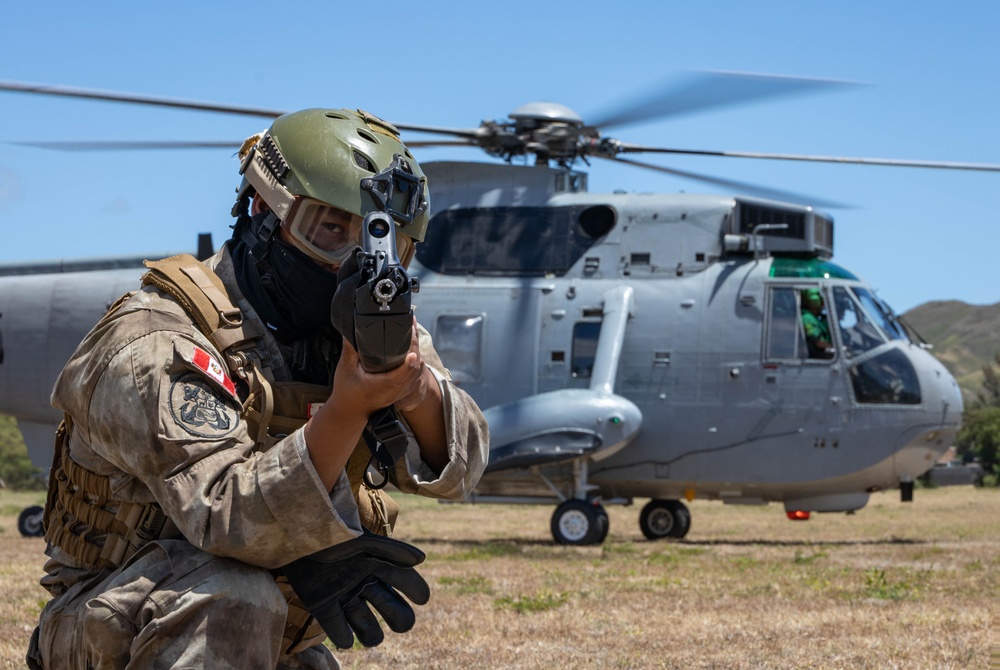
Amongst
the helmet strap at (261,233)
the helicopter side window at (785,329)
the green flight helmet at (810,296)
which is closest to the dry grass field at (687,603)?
the helicopter side window at (785,329)

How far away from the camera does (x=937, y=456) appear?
1323cm

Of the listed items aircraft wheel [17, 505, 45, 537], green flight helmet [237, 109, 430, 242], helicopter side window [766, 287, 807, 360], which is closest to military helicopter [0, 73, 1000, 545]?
helicopter side window [766, 287, 807, 360]

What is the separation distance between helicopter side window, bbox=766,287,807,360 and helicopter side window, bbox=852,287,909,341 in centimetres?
74

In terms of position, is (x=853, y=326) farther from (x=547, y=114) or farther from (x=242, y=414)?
(x=242, y=414)

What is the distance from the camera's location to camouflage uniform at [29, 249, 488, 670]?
100 inches

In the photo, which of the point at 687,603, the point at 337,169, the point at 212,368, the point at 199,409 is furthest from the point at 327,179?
the point at 687,603

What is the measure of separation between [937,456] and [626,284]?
3.85 meters

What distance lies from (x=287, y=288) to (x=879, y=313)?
1085 cm

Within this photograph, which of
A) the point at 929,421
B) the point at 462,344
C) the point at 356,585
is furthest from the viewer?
the point at 462,344

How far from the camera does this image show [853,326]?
1266 cm

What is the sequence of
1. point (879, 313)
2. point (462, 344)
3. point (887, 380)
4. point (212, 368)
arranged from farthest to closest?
point (462, 344) < point (879, 313) < point (887, 380) < point (212, 368)

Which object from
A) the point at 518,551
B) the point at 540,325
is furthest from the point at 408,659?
the point at 540,325

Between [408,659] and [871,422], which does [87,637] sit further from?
[871,422]

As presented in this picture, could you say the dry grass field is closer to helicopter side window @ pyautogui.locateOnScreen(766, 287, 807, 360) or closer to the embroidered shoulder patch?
helicopter side window @ pyautogui.locateOnScreen(766, 287, 807, 360)
